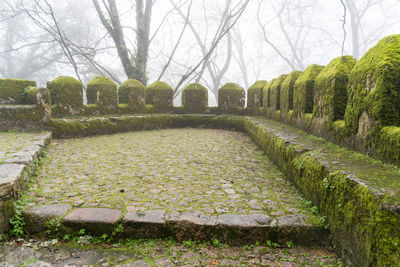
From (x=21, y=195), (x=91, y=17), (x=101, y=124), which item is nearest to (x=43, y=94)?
(x=101, y=124)

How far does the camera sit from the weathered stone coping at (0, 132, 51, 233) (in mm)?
1828

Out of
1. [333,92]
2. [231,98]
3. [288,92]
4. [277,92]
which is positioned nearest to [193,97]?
[231,98]

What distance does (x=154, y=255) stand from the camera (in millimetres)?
1647

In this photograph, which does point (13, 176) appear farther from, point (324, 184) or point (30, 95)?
point (30, 95)

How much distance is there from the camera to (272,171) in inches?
129

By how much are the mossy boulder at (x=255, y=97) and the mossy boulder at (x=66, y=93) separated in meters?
5.23

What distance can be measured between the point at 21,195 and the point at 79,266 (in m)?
1.14

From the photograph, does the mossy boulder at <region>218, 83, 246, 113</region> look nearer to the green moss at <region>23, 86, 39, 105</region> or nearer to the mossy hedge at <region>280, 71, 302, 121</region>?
the mossy hedge at <region>280, 71, 302, 121</region>

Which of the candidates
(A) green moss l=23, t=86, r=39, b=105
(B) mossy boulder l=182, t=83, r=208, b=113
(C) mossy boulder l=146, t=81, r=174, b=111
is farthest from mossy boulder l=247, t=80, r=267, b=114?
(A) green moss l=23, t=86, r=39, b=105

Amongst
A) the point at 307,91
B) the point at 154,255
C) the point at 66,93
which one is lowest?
the point at 154,255

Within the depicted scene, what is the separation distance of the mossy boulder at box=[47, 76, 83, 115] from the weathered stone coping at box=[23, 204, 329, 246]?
176 inches

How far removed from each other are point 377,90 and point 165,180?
2.31m

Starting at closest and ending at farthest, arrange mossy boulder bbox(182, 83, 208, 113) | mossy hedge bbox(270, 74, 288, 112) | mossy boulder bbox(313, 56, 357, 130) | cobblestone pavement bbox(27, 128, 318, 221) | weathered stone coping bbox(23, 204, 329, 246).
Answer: weathered stone coping bbox(23, 204, 329, 246)
cobblestone pavement bbox(27, 128, 318, 221)
mossy boulder bbox(313, 56, 357, 130)
mossy hedge bbox(270, 74, 288, 112)
mossy boulder bbox(182, 83, 208, 113)

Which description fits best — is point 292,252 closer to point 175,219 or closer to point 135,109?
point 175,219
